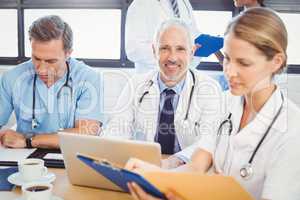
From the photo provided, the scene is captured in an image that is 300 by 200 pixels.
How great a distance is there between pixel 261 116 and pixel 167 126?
0.65 metres

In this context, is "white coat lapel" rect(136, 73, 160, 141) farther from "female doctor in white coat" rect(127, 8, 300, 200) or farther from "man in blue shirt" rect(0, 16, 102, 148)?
"female doctor in white coat" rect(127, 8, 300, 200)

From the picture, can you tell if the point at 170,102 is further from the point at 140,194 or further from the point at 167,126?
the point at 140,194

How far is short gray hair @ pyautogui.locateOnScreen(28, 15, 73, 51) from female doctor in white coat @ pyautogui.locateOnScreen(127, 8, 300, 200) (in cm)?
93

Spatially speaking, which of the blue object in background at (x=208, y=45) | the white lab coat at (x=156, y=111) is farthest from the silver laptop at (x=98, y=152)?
the blue object in background at (x=208, y=45)

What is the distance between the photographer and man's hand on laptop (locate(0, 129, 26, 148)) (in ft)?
5.64

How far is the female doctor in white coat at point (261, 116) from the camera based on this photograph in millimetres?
1181

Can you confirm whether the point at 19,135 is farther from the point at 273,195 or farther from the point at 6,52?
the point at 6,52

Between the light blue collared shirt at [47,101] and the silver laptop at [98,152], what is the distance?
0.77 meters

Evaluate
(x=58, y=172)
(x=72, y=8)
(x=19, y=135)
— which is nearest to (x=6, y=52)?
(x=72, y=8)

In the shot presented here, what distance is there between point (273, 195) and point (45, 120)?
1309mm

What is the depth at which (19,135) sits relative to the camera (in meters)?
1.77

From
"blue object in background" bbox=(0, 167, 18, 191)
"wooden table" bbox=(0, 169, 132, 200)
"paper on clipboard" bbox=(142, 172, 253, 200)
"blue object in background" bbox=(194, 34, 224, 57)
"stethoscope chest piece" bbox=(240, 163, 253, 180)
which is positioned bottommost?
"wooden table" bbox=(0, 169, 132, 200)

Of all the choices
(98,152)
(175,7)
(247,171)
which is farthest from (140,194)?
(175,7)

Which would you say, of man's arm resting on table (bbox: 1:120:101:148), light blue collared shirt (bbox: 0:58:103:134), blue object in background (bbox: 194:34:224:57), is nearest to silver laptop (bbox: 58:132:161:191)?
man's arm resting on table (bbox: 1:120:101:148)
